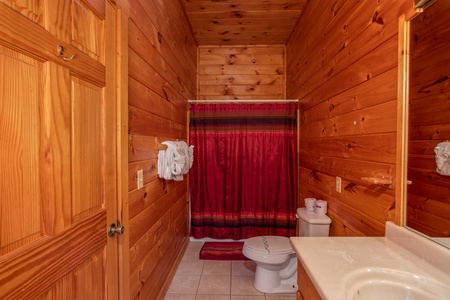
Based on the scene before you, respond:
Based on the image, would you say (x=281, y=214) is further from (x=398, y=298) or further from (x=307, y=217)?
(x=398, y=298)

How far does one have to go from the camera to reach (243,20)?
2611mm

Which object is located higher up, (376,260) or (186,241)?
(376,260)

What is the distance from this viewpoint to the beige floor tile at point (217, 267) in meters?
2.24

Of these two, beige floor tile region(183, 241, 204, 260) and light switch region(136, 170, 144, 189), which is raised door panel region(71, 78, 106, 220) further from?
beige floor tile region(183, 241, 204, 260)

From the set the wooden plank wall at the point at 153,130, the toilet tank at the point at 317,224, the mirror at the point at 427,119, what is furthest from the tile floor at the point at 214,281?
the mirror at the point at 427,119

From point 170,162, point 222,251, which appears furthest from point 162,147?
point 222,251

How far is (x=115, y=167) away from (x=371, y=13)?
1.62 meters

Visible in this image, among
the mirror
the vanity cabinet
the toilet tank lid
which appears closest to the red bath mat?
the toilet tank lid

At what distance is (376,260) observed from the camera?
0.89m

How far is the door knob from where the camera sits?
1.00 metres

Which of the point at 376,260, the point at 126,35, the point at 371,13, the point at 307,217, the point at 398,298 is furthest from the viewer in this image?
the point at 307,217

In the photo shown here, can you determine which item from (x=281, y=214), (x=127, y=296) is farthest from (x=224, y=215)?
(x=127, y=296)

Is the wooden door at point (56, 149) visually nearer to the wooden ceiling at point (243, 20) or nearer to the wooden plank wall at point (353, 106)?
the wooden plank wall at point (353, 106)

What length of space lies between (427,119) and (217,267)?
2.19m
